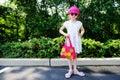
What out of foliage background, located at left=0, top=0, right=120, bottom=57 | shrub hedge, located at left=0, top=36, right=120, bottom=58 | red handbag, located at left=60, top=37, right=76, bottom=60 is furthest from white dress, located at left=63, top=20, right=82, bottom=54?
foliage background, located at left=0, top=0, right=120, bottom=57

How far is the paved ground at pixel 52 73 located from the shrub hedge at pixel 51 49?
2.32 feet

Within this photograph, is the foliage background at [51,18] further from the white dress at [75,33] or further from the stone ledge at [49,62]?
the white dress at [75,33]

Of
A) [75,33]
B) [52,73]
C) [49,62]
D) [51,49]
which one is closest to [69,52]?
Result: [75,33]

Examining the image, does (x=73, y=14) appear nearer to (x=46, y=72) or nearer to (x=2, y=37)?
(x=46, y=72)

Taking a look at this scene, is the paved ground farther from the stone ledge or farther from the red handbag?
the red handbag

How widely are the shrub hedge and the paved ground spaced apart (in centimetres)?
Result: 71

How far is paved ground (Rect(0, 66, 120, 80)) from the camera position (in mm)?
6918

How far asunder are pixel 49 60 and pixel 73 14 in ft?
5.81

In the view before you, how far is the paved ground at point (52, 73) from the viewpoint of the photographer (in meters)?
6.92

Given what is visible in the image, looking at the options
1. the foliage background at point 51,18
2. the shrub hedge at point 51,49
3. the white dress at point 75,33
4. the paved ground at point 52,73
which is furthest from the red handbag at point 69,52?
the foliage background at point 51,18

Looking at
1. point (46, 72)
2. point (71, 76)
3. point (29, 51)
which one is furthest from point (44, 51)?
point (71, 76)

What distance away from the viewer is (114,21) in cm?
1001

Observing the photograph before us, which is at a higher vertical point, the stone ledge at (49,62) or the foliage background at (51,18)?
the foliage background at (51,18)

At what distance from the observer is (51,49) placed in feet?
27.9
